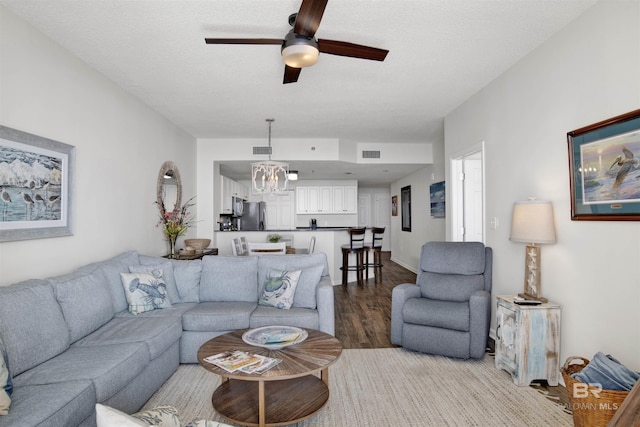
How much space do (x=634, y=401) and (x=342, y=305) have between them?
3915 mm

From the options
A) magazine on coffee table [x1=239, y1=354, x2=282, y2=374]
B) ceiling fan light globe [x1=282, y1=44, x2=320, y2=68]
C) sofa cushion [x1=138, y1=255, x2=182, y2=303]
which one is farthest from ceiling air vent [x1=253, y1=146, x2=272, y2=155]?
magazine on coffee table [x1=239, y1=354, x2=282, y2=374]

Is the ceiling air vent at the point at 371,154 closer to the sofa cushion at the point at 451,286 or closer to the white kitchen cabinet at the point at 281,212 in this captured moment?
the white kitchen cabinet at the point at 281,212

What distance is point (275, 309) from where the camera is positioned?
336 centimetres

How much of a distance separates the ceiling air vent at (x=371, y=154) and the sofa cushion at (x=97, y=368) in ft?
17.4

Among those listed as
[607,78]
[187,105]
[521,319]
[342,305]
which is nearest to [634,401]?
[521,319]

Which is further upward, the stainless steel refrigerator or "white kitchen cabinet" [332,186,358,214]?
"white kitchen cabinet" [332,186,358,214]

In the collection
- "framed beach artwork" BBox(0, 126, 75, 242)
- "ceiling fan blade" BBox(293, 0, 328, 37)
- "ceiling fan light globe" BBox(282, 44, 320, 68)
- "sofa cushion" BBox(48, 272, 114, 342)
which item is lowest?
"sofa cushion" BBox(48, 272, 114, 342)

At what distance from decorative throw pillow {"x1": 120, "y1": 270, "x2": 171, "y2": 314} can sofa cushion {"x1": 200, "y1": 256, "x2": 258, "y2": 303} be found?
0.43 m

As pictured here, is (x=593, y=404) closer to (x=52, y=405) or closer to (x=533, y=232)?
(x=533, y=232)

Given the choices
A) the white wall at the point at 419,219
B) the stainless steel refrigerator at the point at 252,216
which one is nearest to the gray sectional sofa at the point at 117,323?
the white wall at the point at 419,219

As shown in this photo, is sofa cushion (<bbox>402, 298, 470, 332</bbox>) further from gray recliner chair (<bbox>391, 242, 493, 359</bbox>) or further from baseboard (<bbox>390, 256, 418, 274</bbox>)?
baseboard (<bbox>390, 256, 418, 274</bbox>)

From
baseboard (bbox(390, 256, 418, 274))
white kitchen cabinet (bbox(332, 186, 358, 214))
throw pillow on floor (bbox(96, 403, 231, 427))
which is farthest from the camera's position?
white kitchen cabinet (bbox(332, 186, 358, 214))

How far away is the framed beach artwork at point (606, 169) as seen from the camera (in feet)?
7.06

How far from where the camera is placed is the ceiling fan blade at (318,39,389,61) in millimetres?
2324
